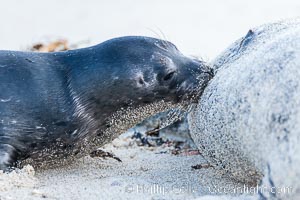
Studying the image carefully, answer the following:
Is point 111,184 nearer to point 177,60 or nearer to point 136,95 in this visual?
point 136,95

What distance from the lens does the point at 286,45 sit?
10.8 feet

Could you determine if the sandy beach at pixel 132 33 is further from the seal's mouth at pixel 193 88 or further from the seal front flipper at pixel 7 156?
the seal's mouth at pixel 193 88

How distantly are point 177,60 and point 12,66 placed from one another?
0.93 m

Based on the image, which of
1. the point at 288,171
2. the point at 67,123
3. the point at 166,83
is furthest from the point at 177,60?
the point at 288,171

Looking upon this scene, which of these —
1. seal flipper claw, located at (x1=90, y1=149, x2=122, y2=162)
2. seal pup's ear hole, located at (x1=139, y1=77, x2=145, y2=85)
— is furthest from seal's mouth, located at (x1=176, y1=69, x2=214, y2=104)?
seal flipper claw, located at (x1=90, y1=149, x2=122, y2=162)

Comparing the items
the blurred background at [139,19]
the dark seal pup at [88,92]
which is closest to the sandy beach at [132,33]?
the blurred background at [139,19]

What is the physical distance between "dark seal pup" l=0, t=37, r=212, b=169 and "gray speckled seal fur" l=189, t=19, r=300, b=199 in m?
0.25

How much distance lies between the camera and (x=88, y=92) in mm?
3973

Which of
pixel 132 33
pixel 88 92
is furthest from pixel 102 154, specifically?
pixel 132 33

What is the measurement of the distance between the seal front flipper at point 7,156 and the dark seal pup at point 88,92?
32 millimetres

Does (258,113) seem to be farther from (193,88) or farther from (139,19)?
(139,19)

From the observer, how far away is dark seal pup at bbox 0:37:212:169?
387 centimetres

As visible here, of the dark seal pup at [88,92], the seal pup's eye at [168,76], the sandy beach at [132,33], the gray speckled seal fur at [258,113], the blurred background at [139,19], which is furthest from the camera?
the blurred background at [139,19]

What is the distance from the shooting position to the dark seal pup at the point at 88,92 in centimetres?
387
